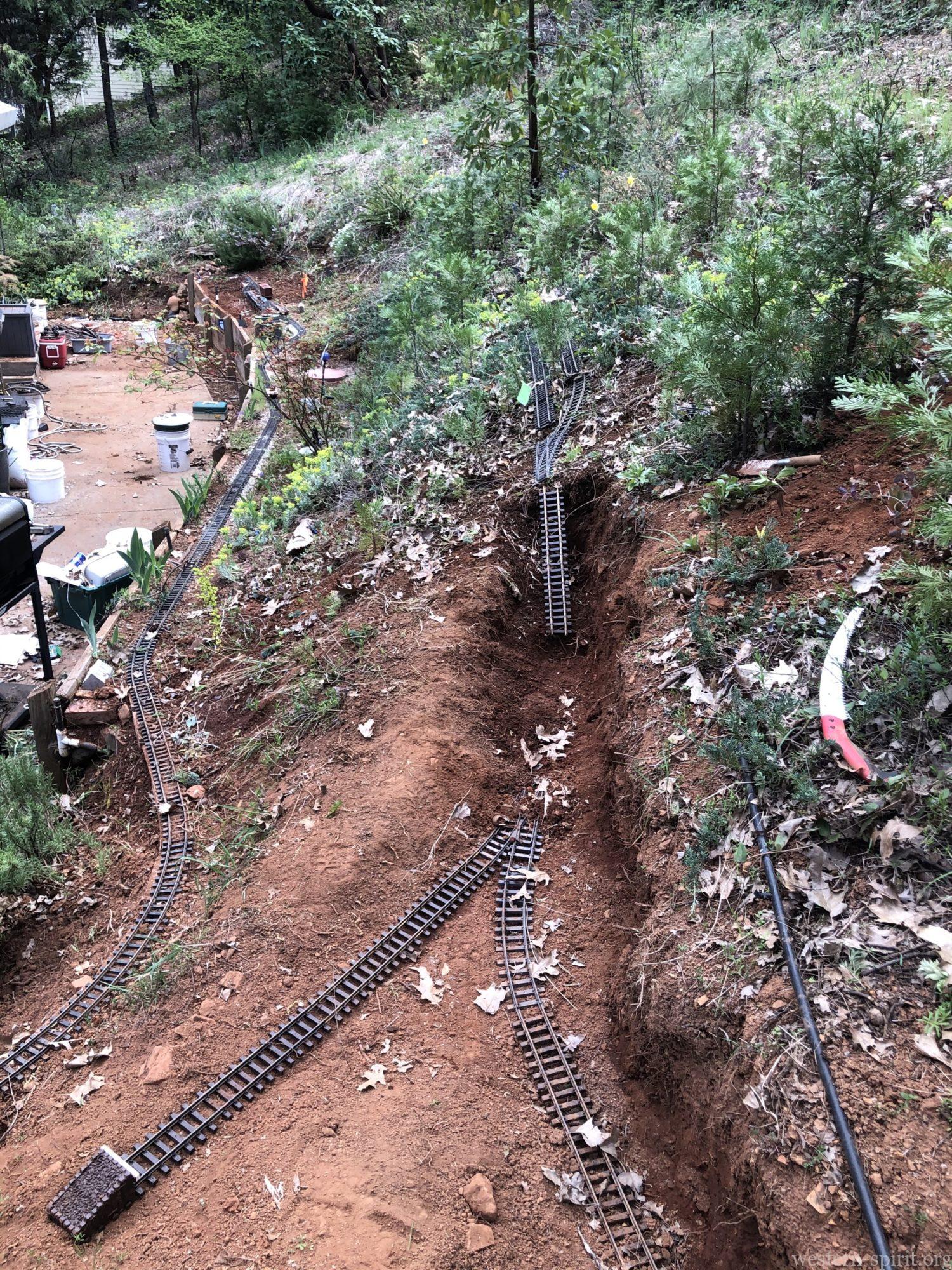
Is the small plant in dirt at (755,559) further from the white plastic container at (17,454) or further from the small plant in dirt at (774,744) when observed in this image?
the white plastic container at (17,454)

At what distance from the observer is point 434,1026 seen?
10.6 feet

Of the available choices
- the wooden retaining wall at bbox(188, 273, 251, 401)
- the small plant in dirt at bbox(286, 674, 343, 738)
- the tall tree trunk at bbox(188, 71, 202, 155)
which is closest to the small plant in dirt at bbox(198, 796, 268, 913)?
the small plant in dirt at bbox(286, 674, 343, 738)

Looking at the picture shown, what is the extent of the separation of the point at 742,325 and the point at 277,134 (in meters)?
19.7

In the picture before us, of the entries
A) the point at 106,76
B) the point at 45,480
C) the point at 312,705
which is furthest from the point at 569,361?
the point at 106,76

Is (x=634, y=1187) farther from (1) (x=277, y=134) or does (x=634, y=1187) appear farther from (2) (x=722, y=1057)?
(1) (x=277, y=134)

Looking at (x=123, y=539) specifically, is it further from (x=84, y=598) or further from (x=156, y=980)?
(x=156, y=980)

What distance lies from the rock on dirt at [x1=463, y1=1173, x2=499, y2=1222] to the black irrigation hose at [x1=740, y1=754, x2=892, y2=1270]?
1114 mm

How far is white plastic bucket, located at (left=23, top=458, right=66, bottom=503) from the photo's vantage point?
28.6 ft

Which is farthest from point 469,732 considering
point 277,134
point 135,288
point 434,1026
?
point 277,134

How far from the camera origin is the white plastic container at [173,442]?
9.37m

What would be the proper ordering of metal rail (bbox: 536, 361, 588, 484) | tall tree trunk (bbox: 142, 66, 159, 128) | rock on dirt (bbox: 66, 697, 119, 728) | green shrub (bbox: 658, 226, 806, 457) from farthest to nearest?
tall tree trunk (bbox: 142, 66, 159, 128) < rock on dirt (bbox: 66, 697, 119, 728) < metal rail (bbox: 536, 361, 588, 484) < green shrub (bbox: 658, 226, 806, 457)

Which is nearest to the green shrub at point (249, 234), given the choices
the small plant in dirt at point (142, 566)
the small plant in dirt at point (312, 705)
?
the small plant in dirt at point (142, 566)

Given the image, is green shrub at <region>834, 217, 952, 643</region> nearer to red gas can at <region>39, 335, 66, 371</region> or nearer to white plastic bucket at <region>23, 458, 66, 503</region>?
white plastic bucket at <region>23, 458, 66, 503</region>

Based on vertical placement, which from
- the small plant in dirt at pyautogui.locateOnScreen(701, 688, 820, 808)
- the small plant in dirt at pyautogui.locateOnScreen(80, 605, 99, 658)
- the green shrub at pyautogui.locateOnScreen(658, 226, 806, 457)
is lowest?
the small plant in dirt at pyautogui.locateOnScreen(80, 605, 99, 658)
